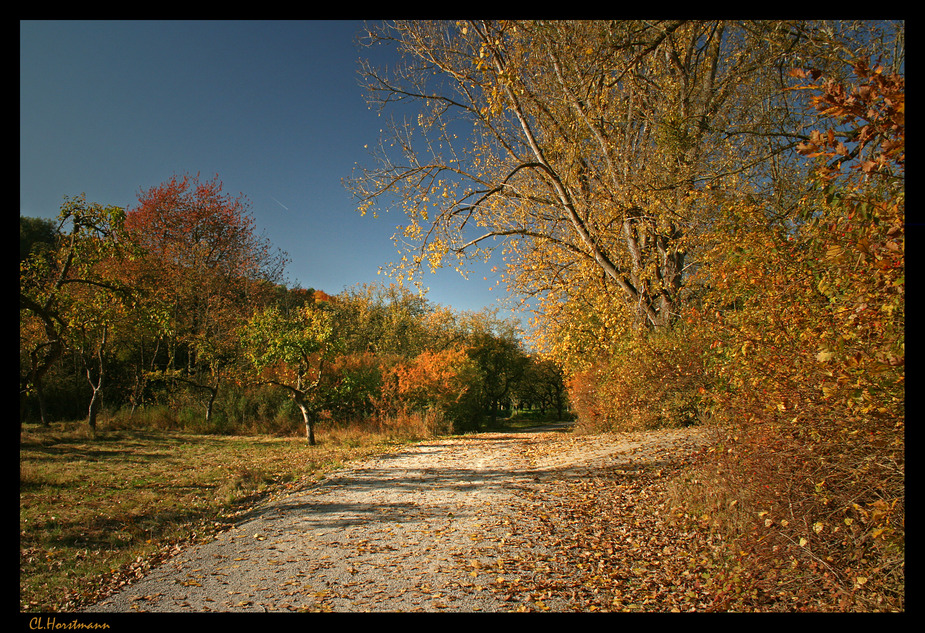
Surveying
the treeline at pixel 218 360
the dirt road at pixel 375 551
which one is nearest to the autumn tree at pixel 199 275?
the treeline at pixel 218 360

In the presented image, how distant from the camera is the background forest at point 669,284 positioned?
10.1ft

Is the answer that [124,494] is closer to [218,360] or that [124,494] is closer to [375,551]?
[375,551]

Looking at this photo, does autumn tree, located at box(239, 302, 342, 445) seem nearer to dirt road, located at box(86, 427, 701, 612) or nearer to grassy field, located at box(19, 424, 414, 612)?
grassy field, located at box(19, 424, 414, 612)

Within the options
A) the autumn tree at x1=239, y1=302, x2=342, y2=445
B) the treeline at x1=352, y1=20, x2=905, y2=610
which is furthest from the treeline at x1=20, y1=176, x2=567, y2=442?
the treeline at x1=352, y1=20, x2=905, y2=610

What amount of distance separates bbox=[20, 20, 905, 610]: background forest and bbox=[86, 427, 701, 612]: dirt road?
2197 mm

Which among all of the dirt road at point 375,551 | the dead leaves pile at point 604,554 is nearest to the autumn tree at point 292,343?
the dirt road at point 375,551

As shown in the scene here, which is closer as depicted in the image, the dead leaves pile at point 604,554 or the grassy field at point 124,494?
the dead leaves pile at point 604,554

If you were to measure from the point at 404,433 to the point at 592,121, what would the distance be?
12254 mm

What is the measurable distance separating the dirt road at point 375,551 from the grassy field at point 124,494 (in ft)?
1.87

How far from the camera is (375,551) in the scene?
5012mm

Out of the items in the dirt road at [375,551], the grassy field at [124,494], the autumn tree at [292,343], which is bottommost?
the grassy field at [124,494]

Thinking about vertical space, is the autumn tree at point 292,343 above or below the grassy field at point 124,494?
above

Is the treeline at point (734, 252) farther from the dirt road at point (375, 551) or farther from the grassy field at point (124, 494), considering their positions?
the grassy field at point (124, 494)
